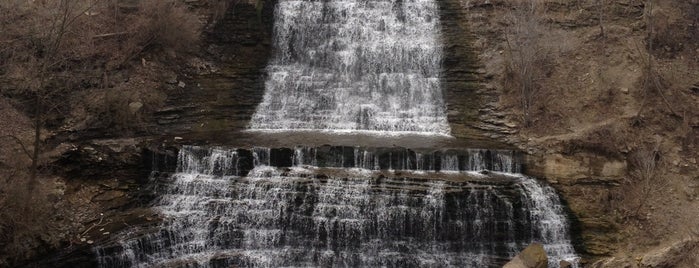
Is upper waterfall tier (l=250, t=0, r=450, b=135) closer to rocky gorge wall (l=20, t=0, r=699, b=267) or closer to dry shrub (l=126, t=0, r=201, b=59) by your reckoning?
rocky gorge wall (l=20, t=0, r=699, b=267)

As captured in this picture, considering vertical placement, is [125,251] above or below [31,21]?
below

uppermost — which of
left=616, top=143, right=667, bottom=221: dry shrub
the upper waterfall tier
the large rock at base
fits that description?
the upper waterfall tier

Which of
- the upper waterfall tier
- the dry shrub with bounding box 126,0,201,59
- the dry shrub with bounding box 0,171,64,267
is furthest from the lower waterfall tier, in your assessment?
the dry shrub with bounding box 126,0,201,59

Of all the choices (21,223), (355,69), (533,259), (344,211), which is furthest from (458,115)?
(21,223)

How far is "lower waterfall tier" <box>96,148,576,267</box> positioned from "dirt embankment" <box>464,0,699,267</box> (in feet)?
5.76

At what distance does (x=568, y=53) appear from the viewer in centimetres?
2417

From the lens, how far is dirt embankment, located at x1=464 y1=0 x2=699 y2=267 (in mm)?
17922

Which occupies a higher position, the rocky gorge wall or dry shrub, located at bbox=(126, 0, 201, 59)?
dry shrub, located at bbox=(126, 0, 201, 59)

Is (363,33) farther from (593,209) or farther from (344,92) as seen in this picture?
(593,209)

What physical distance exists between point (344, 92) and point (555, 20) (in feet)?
35.5

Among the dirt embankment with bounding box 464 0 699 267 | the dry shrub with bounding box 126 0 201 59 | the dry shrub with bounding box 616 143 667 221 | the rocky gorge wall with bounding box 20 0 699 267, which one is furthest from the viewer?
the dry shrub with bounding box 126 0 201 59

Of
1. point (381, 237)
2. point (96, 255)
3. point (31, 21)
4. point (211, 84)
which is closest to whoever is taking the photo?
point (96, 255)

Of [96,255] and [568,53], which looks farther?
[568,53]

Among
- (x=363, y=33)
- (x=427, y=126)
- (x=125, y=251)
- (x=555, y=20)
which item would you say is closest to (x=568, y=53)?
(x=555, y=20)
